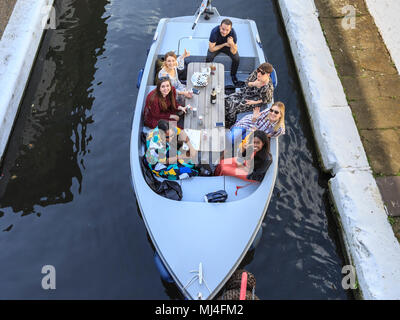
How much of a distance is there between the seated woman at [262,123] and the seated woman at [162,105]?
94 cm

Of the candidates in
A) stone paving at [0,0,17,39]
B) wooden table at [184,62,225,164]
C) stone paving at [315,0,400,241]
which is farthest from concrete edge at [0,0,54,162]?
stone paving at [315,0,400,241]

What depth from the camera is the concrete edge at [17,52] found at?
7184 millimetres

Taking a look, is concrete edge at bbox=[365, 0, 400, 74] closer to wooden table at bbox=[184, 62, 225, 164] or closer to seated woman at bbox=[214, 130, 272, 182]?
wooden table at bbox=[184, 62, 225, 164]

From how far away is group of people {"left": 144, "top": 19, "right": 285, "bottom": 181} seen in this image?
5441 mm

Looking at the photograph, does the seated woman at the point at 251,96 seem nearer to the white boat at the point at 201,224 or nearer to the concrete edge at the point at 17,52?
the white boat at the point at 201,224

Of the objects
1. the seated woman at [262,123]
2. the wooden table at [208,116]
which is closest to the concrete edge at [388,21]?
the seated woman at [262,123]

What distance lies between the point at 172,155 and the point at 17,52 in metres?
4.77

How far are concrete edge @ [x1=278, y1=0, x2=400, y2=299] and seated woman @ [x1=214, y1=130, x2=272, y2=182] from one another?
1608 millimetres

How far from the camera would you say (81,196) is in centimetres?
648

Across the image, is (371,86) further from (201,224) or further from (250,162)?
(201,224)
